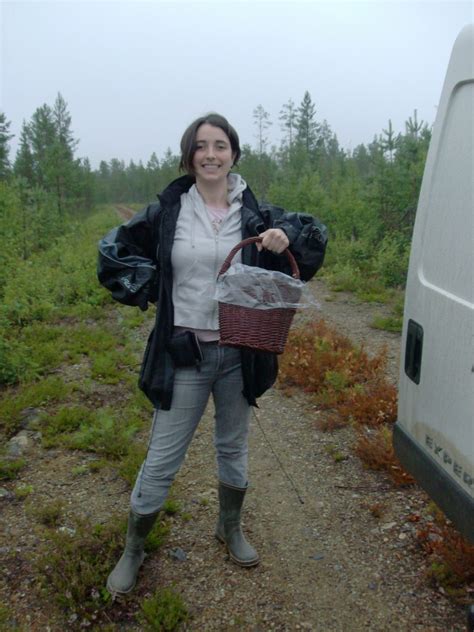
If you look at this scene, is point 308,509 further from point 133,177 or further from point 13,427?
point 133,177

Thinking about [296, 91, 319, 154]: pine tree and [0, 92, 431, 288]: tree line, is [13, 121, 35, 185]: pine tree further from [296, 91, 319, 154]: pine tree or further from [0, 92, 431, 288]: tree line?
[296, 91, 319, 154]: pine tree

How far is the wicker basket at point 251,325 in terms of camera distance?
2.33 m

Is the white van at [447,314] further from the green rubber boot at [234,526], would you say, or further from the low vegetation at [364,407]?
the green rubber boot at [234,526]

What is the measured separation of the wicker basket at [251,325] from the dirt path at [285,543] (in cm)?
138

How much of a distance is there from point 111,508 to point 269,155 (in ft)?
107

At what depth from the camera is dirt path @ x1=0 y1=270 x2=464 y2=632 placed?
2.74 meters

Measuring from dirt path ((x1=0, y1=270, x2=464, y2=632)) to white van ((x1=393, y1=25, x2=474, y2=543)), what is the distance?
847 mm

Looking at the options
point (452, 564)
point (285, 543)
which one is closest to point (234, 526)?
point (285, 543)

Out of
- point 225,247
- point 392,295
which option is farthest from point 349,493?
point 392,295

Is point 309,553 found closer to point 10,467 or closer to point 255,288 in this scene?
point 255,288

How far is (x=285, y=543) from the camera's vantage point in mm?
3309

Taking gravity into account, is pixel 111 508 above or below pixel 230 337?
below

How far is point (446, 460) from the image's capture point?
2139mm

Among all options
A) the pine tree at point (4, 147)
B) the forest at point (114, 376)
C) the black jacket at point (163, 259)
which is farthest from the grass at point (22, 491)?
the pine tree at point (4, 147)
